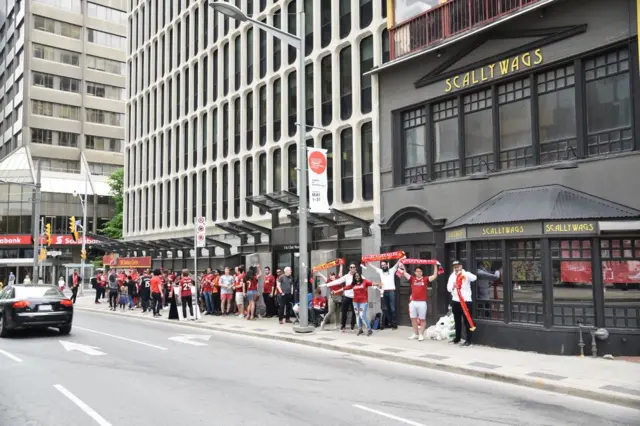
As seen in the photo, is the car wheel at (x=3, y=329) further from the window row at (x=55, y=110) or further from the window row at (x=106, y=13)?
the window row at (x=106, y=13)

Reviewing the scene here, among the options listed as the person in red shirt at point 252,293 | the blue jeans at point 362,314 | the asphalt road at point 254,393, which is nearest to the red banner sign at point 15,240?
the person in red shirt at point 252,293

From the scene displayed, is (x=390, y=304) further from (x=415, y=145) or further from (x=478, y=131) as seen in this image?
(x=478, y=131)

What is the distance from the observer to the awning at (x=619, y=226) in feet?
39.0

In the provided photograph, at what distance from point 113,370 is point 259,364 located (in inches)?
108

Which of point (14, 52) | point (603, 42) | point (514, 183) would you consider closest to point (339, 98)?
point (514, 183)

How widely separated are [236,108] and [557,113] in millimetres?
19447

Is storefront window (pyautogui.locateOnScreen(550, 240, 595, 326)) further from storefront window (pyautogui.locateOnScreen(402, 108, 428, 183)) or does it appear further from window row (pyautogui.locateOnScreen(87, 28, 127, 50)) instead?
window row (pyautogui.locateOnScreen(87, 28, 127, 50))

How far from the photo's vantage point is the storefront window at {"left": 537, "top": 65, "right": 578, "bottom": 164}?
46.0 ft

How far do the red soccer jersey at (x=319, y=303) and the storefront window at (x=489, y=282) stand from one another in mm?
5394

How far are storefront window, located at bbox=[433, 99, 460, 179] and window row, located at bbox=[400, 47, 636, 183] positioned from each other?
3 cm

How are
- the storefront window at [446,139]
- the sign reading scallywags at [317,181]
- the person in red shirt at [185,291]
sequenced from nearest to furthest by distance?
the storefront window at [446,139] < the sign reading scallywags at [317,181] < the person in red shirt at [185,291]

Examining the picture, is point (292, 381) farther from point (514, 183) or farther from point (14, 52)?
point (14, 52)

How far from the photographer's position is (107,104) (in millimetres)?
73125

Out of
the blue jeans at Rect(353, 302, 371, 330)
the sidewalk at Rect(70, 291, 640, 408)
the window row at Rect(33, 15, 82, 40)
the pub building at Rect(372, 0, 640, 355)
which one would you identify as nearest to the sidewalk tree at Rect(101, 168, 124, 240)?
the window row at Rect(33, 15, 82, 40)
